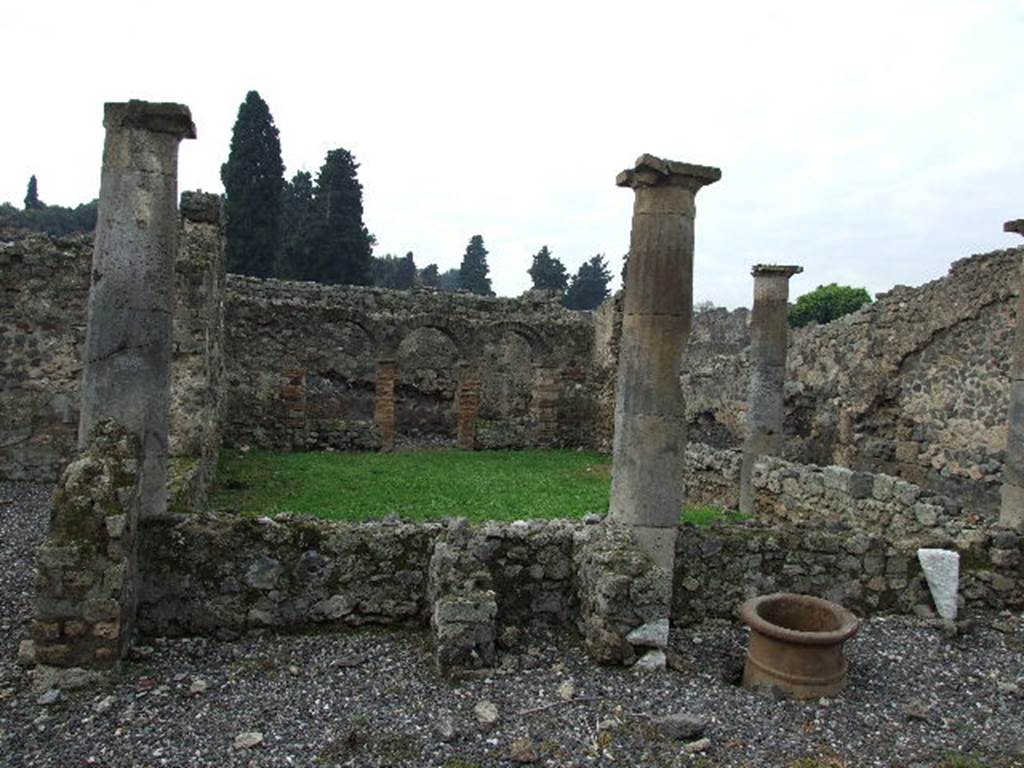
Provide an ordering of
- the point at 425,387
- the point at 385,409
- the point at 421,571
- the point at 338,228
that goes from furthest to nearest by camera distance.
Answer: the point at 338,228 < the point at 425,387 < the point at 385,409 < the point at 421,571

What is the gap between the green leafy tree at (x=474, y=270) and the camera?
245 feet

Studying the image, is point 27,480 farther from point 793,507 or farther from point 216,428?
point 793,507

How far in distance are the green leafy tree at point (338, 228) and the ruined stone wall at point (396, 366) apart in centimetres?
1554

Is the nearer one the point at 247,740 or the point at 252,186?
the point at 247,740

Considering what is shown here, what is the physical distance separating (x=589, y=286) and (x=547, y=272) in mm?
4187

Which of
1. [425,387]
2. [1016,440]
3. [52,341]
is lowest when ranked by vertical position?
[1016,440]

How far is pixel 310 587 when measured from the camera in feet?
20.6

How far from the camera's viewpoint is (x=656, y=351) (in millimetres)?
6906

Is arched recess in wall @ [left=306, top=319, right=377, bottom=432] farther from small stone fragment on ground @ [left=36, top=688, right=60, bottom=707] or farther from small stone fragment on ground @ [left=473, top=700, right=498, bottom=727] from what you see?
small stone fragment on ground @ [left=473, top=700, right=498, bottom=727]

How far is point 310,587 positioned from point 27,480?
26.5ft

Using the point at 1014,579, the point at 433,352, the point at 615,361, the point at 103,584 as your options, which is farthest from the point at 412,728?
the point at 433,352

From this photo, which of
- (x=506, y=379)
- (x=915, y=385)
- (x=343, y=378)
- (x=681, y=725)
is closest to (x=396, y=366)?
(x=343, y=378)

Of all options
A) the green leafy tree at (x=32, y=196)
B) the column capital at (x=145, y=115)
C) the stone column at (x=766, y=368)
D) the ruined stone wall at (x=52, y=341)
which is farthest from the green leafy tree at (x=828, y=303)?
the green leafy tree at (x=32, y=196)

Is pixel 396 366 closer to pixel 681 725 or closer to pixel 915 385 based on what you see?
pixel 915 385
